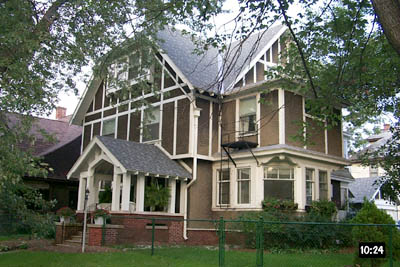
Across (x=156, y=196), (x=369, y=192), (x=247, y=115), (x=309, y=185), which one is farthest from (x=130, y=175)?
(x=369, y=192)

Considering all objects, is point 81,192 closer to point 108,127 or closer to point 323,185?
point 108,127

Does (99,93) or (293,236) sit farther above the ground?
(99,93)

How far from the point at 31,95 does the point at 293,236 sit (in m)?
9.92

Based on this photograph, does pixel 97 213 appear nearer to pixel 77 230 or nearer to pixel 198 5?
pixel 77 230

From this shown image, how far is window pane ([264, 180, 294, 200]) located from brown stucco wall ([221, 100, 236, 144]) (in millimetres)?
2534

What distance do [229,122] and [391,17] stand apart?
44.5ft

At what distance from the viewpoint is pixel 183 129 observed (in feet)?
61.4

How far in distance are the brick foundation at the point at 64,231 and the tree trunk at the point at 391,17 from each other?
13976mm

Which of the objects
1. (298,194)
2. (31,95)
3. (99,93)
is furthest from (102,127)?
(31,95)

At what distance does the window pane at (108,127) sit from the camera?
22734 mm

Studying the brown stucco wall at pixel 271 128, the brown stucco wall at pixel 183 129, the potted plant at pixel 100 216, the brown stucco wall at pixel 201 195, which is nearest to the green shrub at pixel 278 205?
the brown stucco wall at pixel 271 128

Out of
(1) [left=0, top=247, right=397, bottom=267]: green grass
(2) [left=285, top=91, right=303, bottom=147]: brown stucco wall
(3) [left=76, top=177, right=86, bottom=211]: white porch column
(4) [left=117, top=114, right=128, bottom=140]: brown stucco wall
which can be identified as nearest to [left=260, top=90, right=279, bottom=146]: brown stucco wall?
(2) [left=285, top=91, right=303, bottom=147]: brown stucco wall

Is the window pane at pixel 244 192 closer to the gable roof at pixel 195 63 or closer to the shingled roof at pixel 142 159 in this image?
the shingled roof at pixel 142 159

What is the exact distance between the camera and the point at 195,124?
18.3m
